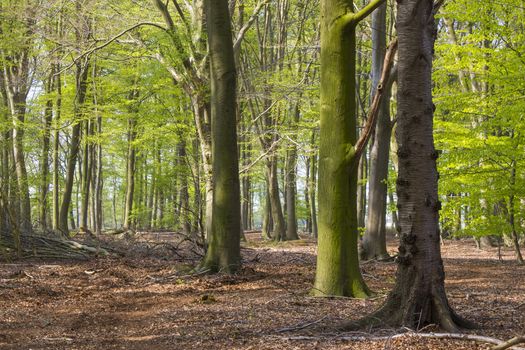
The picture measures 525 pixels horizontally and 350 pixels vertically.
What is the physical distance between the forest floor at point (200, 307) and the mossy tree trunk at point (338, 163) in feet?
1.42

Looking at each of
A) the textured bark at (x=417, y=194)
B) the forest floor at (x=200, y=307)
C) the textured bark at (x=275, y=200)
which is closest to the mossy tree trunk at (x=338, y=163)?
the forest floor at (x=200, y=307)

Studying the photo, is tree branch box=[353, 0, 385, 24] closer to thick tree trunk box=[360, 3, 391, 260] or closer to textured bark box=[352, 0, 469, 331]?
textured bark box=[352, 0, 469, 331]

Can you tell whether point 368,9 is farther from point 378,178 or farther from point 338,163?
point 378,178

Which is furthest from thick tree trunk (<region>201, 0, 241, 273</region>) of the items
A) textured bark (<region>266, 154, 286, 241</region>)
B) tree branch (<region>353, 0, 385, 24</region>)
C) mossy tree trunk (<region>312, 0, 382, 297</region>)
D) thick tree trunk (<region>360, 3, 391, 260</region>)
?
textured bark (<region>266, 154, 286, 241</region>)

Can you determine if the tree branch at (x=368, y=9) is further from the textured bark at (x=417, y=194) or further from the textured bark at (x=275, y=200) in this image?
the textured bark at (x=275, y=200)

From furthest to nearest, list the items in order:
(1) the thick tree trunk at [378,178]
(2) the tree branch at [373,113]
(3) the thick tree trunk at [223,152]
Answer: (1) the thick tree trunk at [378,178] → (3) the thick tree trunk at [223,152] → (2) the tree branch at [373,113]

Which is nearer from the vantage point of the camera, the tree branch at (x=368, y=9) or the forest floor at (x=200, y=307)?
the forest floor at (x=200, y=307)

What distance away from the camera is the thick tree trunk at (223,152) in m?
9.74

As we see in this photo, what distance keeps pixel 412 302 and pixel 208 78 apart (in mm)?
8078

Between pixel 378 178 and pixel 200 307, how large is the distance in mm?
7134

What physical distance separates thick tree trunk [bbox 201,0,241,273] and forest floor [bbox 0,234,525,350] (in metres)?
0.58

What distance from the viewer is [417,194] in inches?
185

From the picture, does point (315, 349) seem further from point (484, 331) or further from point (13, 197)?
point (13, 197)

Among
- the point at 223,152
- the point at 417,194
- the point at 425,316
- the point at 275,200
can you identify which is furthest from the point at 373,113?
the point at 275,200
